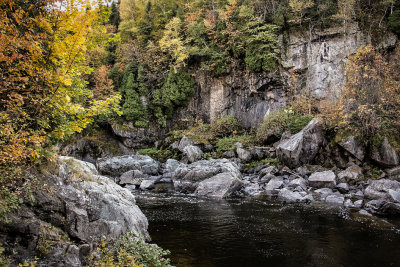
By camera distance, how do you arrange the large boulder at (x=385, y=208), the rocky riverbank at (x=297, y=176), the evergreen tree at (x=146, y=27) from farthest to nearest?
the evergreen tree at (x=146, y=27) < the rocky riverbank at (x=297, y=176) < the large boulder at (x=385, y=208)

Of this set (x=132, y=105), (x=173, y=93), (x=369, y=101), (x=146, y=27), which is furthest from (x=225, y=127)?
(x=146, y=27)

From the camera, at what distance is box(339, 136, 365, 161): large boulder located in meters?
17.5

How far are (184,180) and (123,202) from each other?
1013 cm

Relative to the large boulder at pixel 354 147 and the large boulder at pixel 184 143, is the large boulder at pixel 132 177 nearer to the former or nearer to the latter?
the large boulder at pixel 184 143

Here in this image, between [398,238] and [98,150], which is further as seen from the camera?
[98,150]

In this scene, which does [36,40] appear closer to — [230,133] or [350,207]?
[350,207]

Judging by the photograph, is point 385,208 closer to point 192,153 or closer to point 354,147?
point 354,147

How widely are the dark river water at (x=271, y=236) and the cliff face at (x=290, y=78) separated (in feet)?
57.4

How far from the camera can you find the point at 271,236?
28.9 feet

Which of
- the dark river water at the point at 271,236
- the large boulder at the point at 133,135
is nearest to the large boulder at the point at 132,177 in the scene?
the dark river water at the point at 271,236

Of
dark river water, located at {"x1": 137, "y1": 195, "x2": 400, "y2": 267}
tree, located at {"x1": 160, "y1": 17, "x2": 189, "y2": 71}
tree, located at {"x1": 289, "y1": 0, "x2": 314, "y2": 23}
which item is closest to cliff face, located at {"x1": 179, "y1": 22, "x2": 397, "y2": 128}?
tree, located at {"x1": 289, "y1": 0, "x2": 314, "y2": 23}

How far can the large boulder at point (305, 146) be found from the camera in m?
19.0

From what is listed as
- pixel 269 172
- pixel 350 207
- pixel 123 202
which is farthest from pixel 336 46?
pixel 123 202

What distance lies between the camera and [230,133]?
28.9 m
